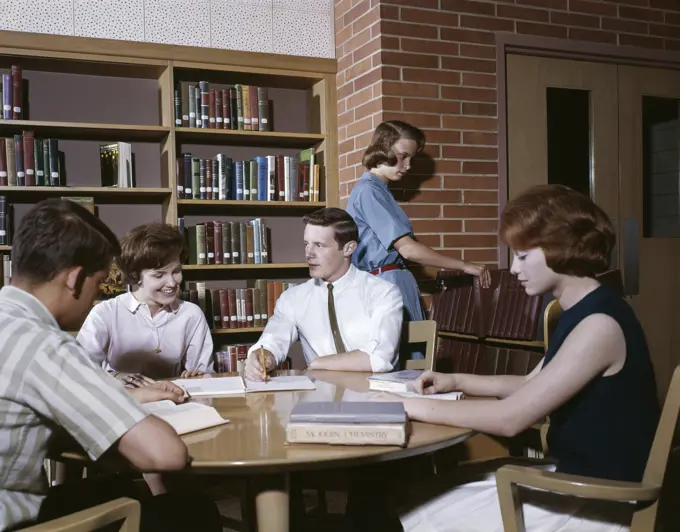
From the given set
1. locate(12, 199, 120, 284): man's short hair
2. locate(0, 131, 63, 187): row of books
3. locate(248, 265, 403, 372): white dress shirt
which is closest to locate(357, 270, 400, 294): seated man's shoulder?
locate(248, 265, 403, 372): white dress shirt

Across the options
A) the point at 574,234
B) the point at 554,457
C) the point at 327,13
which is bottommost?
the point at 554,457

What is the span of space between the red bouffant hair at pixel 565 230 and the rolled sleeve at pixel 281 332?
1.14 m

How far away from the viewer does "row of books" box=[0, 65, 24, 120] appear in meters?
3.56

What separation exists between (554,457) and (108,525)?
37.6 inches

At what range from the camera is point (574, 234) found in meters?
1.54

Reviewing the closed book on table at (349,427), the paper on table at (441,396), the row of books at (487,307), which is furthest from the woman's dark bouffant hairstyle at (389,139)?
the closed book on table at (349,427)

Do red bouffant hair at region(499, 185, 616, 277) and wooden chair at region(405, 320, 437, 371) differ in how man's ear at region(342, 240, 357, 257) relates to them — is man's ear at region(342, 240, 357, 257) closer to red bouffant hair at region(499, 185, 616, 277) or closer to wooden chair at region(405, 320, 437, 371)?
wooden chair at region(405, 320, 437, 371)

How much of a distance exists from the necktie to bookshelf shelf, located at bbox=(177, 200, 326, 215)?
1.50m

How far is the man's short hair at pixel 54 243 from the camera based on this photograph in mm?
1328

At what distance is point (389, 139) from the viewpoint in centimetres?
329

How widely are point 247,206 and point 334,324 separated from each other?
69.8 inches

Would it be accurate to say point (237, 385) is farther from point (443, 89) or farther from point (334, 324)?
point (443, 89)

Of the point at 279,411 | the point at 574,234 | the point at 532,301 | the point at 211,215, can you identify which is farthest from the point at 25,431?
the point at 211,215

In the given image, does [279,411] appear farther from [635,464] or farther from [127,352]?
[127,352]
